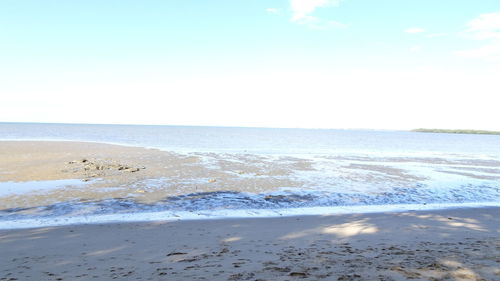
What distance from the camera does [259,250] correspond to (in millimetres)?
6332

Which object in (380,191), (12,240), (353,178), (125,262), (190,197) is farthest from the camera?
(353,178)

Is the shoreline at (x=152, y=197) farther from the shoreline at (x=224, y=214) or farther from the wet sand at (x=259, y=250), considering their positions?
the wet sand at (x=259, y=250)

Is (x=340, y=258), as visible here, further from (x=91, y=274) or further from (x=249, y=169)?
(x=249, y=169)

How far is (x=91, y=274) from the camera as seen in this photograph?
514 centimetres

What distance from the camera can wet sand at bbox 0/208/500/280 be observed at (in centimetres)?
511

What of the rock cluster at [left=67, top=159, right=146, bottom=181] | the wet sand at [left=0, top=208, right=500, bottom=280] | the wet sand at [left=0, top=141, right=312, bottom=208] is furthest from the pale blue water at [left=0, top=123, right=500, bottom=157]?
the wet sand at [left=0, top=208, right=500, bottom=280]

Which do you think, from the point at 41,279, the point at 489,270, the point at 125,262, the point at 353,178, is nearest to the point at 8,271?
the point at 41,279

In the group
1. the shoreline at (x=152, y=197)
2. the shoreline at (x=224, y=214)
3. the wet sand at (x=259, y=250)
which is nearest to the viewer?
the wet sand at (x=259, y=250)

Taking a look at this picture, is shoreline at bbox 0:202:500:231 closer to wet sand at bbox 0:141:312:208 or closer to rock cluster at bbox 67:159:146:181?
wet sand at bbox 0:141:312:208

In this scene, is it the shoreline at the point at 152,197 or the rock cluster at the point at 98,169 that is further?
the rock cluster at the point at 98,169

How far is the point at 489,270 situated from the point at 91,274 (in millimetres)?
5923

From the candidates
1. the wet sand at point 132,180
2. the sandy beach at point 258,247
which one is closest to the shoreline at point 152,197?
the wet sand at point 132,180

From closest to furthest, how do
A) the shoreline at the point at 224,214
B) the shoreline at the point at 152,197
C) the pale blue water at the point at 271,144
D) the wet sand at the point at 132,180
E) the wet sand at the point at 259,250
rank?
the wet sand at the point at 259,250, the shoreline at the point at 224,214, the shoreline at the point at 152,197, the wet sand at the point at 132,180, the pale blue water at the point at 271,144

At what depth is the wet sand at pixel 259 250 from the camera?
5109 mm
